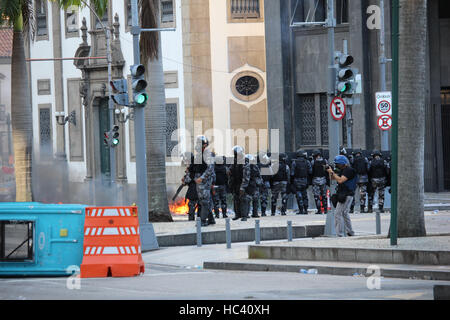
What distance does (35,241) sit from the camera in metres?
15.3

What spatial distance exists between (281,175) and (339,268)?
12.5m

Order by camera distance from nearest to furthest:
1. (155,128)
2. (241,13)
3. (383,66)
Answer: (155,128)
(383,66)
(241,13)

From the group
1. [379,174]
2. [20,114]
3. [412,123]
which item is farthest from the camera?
[20,114]

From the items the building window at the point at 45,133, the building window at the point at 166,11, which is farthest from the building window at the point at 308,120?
the building window at the point at 45,133

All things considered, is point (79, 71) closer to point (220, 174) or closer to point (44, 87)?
point (44, 87)

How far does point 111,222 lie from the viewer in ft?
50.6

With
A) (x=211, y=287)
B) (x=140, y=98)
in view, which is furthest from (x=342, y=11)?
(x=211, y=287)

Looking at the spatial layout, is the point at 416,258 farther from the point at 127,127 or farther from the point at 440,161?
the point at 127,127

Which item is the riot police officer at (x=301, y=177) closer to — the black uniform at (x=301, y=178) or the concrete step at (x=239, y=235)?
the black uniform at (x=301, y=178)

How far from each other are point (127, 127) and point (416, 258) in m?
32.7

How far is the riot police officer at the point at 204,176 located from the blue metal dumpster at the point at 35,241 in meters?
7.11

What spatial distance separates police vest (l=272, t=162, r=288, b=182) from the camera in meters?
26.7

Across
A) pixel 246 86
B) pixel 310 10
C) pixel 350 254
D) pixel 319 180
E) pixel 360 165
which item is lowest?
pixel 350 254

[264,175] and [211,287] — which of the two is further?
[264,175]
